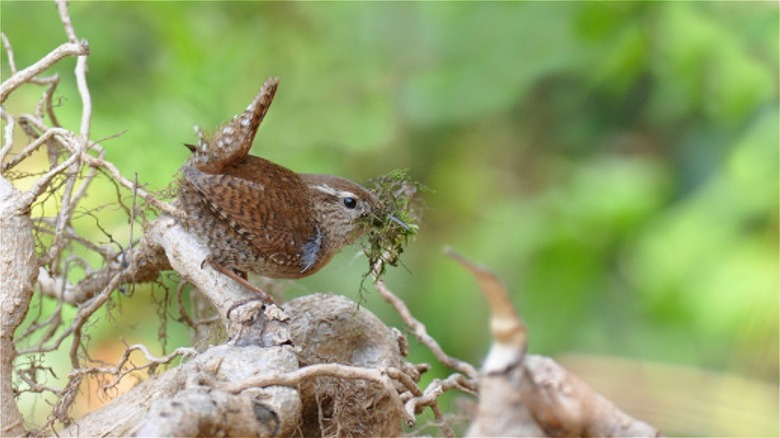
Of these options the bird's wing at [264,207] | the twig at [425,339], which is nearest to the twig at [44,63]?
the bird's wing at [264,207]

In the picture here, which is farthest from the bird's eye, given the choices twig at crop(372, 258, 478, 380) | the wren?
twig at crop(372, 258, 478, 380)

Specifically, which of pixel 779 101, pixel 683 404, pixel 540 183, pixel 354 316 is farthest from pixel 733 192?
pixel 354 316

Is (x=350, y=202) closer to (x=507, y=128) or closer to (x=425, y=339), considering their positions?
(x=425, y=339)

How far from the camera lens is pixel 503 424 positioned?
52.1 inches

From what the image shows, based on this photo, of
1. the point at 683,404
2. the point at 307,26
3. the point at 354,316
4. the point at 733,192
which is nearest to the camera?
the point at 683,404

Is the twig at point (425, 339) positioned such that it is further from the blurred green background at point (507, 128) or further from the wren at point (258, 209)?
the blurred green background at point (507, 128)

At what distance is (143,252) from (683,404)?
3.59 ft

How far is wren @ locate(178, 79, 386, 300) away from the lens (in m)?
2.05

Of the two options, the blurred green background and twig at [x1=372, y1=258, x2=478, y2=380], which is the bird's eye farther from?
the blurred green background

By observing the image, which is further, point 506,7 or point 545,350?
point 506,7

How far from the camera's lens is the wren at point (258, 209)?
2053 mm

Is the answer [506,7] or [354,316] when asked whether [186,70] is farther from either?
[354,316]

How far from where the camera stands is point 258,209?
2105 mm

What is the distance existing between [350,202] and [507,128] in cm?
211
